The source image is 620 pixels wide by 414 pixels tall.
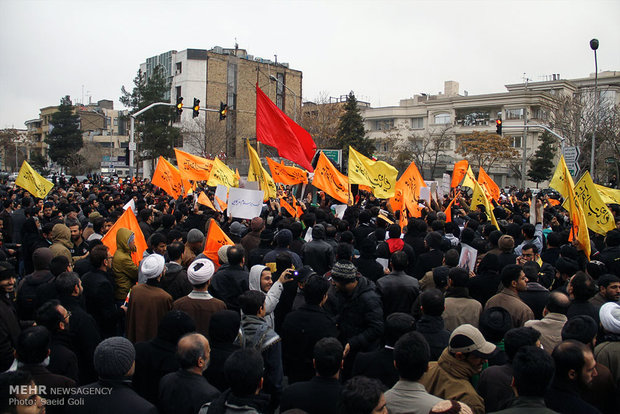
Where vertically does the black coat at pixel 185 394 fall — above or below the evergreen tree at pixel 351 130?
below

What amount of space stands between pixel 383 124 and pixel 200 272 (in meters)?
63.6

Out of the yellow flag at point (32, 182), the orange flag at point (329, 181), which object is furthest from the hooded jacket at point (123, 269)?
the yellow flag at point (32, 182)

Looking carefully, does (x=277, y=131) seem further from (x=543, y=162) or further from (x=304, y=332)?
(x=543, y=162)

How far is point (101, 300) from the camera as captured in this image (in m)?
5.68

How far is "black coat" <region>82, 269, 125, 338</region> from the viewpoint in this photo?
18.6 ft

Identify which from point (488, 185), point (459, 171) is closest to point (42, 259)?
point (459, 171)

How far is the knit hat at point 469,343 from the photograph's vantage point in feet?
12.2

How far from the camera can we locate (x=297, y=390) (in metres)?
3.47

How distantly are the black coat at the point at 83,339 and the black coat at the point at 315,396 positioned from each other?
2177 mm

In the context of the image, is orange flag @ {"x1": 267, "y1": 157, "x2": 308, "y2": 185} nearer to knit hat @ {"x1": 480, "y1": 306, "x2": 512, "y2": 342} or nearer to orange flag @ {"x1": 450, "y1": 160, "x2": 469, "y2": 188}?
orange flag @ {"x1": 450, "y1": 160, "x2": 469, "y2": 188}

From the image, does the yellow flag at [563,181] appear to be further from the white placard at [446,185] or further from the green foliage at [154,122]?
the green foliage at [154,122]

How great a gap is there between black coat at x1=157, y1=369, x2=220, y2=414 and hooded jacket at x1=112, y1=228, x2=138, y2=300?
10.5 ft

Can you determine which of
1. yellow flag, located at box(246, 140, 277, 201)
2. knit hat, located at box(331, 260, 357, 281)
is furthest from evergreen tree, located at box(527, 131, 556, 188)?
knit hat, located at box(331, 260, 357, 281)

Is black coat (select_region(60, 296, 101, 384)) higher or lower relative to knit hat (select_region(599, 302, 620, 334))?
lower
